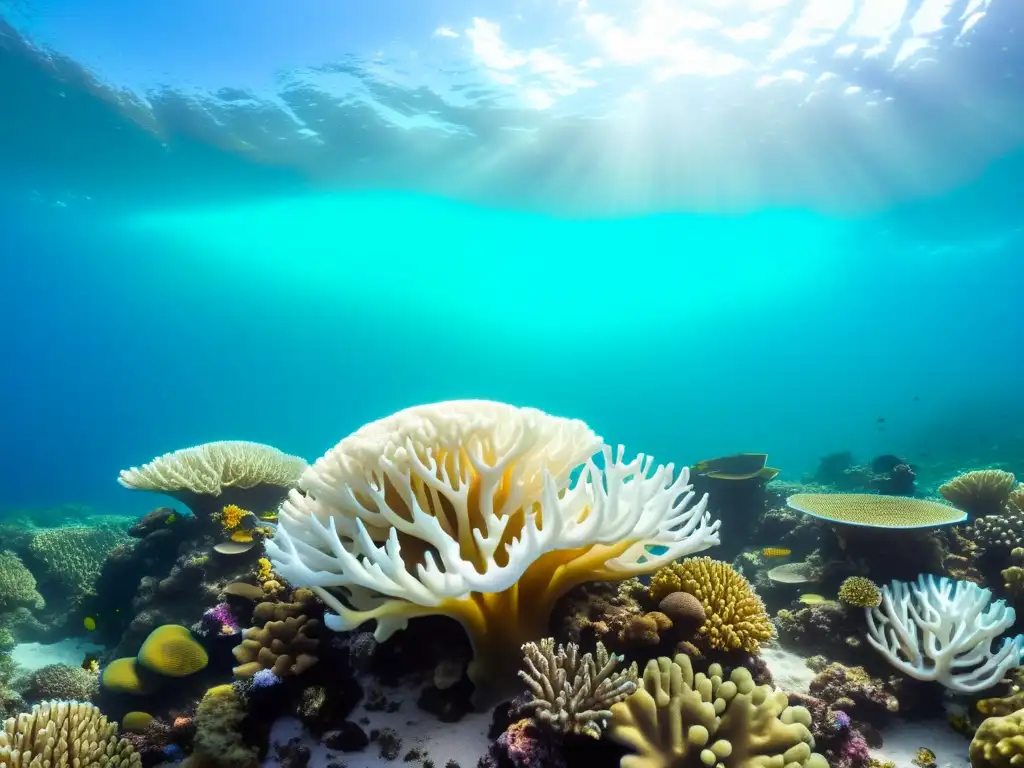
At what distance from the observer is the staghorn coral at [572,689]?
9.09ft

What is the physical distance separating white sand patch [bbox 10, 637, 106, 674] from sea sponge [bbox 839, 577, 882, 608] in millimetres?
11876

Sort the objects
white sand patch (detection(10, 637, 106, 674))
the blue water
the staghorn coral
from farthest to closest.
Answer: the blue water, white sand patch (detection(10, 637, 106, 674)), the staghorn coral

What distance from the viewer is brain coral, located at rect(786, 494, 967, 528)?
6.15 metres

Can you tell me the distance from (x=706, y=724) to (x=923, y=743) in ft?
8.70

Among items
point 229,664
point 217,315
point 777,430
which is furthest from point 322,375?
point 229,664

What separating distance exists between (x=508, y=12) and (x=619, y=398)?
5946 inches

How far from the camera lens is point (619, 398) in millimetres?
164875

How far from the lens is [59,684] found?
7.79 m

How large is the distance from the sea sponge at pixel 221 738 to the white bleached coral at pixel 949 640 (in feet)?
17.3

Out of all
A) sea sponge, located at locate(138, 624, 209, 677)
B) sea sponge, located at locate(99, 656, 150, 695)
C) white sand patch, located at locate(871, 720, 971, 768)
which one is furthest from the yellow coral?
white sand patch, located at locate(871, 720, 971, 768)


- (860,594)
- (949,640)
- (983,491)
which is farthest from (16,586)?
(983,491)

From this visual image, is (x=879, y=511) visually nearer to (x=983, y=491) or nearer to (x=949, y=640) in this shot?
(x=949, y=640)

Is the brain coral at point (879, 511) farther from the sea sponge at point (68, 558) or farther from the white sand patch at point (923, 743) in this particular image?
the sea sponge at point (68, 558)

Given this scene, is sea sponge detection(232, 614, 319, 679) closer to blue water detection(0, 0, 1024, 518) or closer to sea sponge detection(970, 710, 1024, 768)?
sea sponge detection(970, 710, 1024, 768)
